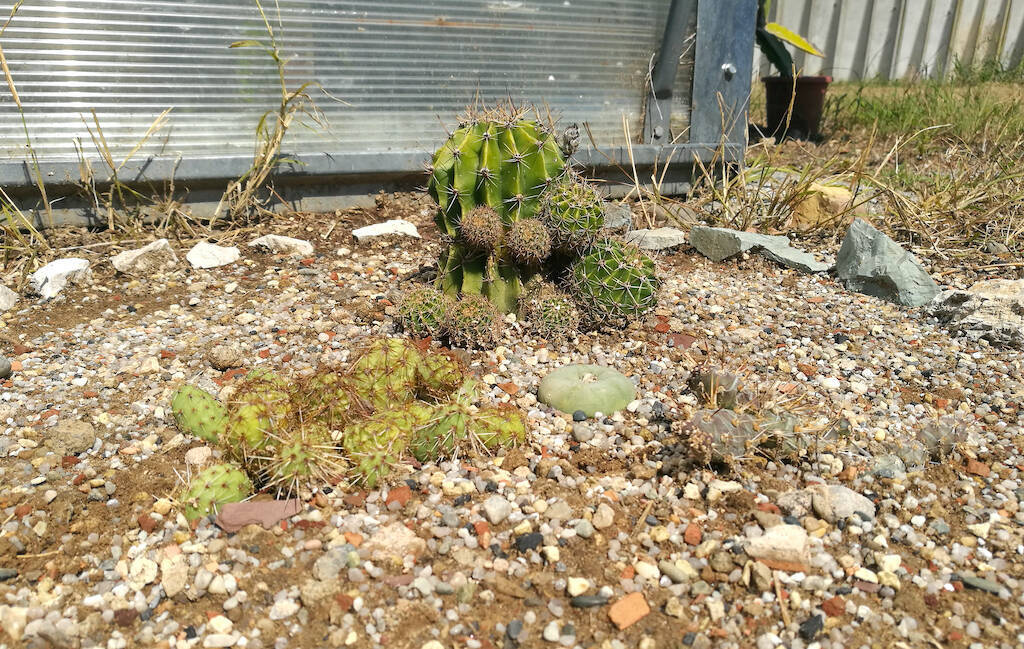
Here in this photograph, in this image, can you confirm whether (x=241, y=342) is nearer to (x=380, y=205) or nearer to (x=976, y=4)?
(x=380, y=205)

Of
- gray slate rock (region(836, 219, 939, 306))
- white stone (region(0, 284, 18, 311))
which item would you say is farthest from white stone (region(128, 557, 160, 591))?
gray slate rock (region(836, 219, 939, 306))

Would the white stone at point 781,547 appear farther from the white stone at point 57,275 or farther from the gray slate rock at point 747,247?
the white stone at point 57,275

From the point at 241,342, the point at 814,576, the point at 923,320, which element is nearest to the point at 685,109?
the point at 923,320

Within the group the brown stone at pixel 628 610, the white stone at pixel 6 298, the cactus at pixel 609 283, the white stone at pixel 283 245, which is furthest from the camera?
the white stone at pixel 283 245

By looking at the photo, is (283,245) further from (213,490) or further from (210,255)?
(213,490)

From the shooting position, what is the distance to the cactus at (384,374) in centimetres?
234

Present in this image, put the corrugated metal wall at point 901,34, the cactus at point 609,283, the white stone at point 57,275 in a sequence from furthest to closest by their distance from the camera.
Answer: the corrugated metal wall at point 901,34, the white stone at point 57,275, the cactus at point 609,283

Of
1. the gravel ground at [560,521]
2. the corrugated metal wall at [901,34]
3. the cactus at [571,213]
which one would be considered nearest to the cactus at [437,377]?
the gravel ground at [560,521]

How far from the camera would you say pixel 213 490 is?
2062mm

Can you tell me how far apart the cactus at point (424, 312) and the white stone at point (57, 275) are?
166cm

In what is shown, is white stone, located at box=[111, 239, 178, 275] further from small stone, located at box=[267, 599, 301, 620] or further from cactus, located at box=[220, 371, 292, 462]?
small stone, located at box=[267, 599, 301, 620]

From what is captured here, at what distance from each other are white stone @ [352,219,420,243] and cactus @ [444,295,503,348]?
4.37ft

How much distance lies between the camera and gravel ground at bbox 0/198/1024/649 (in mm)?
1760

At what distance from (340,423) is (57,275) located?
204 centimetres
